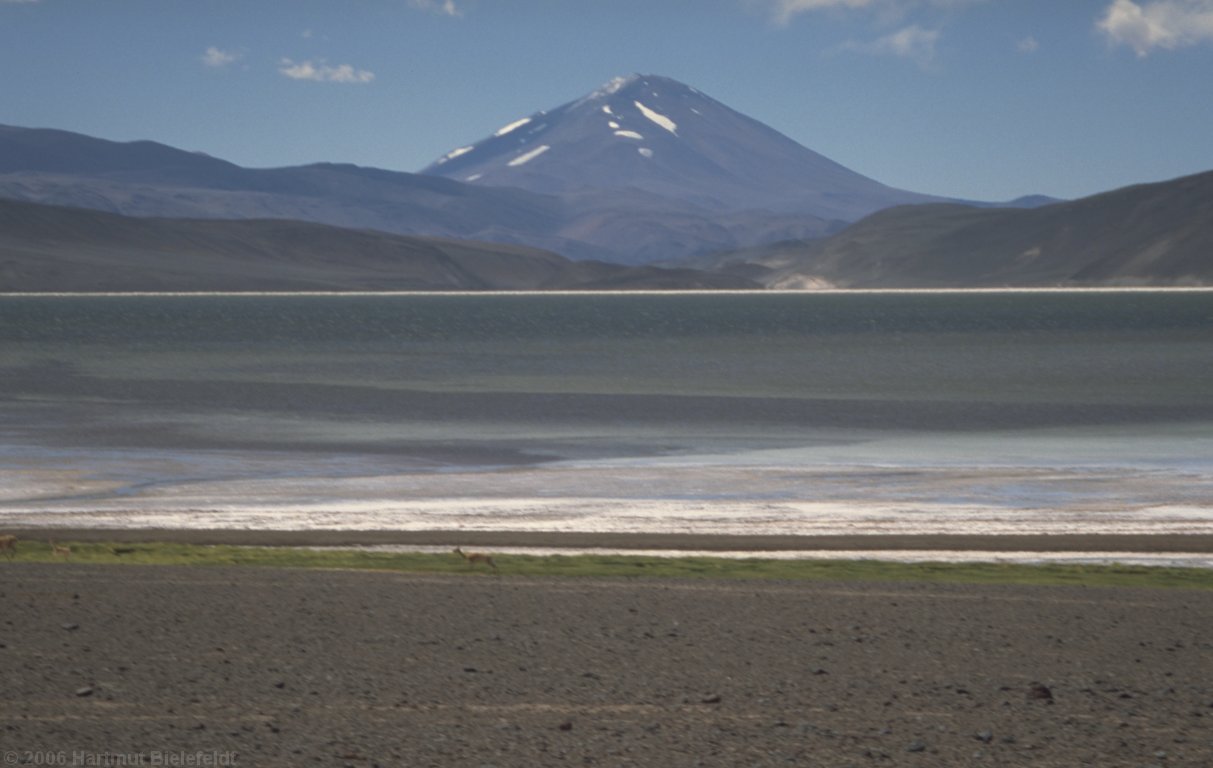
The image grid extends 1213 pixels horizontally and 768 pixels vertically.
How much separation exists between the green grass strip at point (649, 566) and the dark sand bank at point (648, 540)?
1.12 metres

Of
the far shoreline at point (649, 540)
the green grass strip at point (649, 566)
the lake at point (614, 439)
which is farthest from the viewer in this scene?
the lake at point (614, 439)

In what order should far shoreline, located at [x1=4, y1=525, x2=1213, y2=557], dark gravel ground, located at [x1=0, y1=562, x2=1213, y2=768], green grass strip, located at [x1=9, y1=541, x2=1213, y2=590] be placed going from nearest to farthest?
dark gravel ground, located at [x1=0, y1=562, x2=1213, y2=768], green grass strip, located at [x1=9, y1=541, x2=1213, y2=590], far shoreline, located at [x1=4, y1=525, x2=1213, y2=557]

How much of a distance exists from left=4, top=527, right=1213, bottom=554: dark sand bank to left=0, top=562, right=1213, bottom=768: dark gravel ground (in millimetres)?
2966

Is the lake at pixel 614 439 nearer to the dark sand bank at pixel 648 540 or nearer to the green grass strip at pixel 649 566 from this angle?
the dark sand bank at pixel 648 540

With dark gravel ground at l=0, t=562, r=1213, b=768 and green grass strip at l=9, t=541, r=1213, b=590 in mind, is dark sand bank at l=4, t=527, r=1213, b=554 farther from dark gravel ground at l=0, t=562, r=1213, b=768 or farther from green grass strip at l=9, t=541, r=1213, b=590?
dark gravel ground at l=0, t=562, r=1213, b=768

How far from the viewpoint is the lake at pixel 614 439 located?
1727cm

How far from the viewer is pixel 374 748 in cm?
676

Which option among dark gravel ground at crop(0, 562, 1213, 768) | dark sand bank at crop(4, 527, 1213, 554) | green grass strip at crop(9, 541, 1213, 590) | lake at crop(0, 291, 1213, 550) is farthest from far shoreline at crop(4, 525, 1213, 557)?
dark gravel ground at crop(0, 562, 1213, 768)

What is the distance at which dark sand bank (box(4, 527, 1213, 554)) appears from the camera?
14195mm

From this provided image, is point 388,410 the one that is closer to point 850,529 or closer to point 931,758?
point 850,529

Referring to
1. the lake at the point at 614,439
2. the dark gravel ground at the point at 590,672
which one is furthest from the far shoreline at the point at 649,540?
the dark gravel ground at the point at 590,672

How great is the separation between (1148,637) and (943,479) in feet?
38.2

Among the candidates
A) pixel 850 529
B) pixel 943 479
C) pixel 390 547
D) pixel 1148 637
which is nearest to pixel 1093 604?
pixel 1148 637

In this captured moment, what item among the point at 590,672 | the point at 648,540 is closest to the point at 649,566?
the point at 648,540
